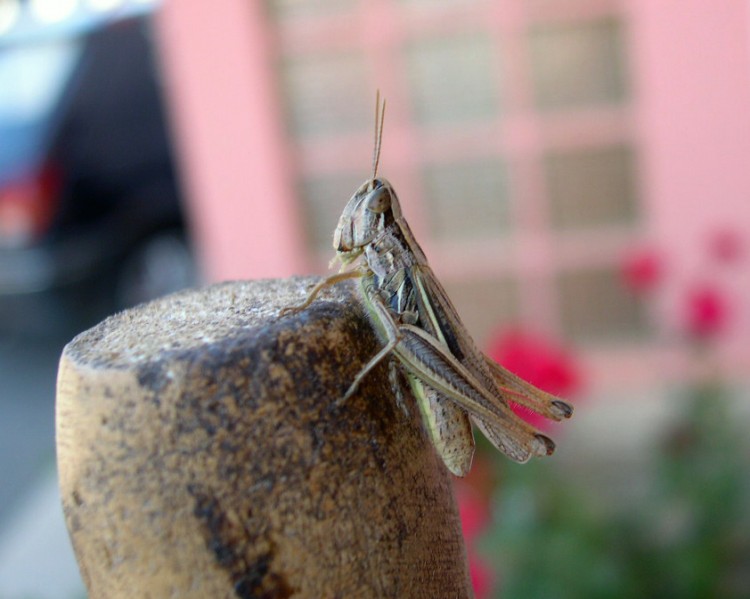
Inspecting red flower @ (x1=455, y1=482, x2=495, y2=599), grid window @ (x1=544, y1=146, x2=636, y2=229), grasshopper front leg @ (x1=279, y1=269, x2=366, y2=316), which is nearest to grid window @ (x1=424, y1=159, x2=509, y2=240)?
grid window @ (x1=544, y1=146, x2=636, y2=229)

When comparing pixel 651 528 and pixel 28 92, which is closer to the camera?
pixel 651 528

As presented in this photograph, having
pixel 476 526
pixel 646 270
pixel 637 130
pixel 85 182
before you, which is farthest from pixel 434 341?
pixel 85 182

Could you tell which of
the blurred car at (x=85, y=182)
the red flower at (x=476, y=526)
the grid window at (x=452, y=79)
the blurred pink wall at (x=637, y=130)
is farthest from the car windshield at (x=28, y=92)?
the red flower at (x=476, y=526)

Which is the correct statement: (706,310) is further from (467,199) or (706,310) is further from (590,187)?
(467,199)

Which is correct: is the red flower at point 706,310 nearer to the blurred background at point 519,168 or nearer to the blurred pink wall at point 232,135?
the blurred background at point 519,168

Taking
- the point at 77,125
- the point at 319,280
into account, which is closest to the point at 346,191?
the point at 77,125

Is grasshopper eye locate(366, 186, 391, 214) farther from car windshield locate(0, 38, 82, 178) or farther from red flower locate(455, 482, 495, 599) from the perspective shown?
car windshield locate(0, 38, 82, 178)

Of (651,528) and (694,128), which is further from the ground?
(694,128)
